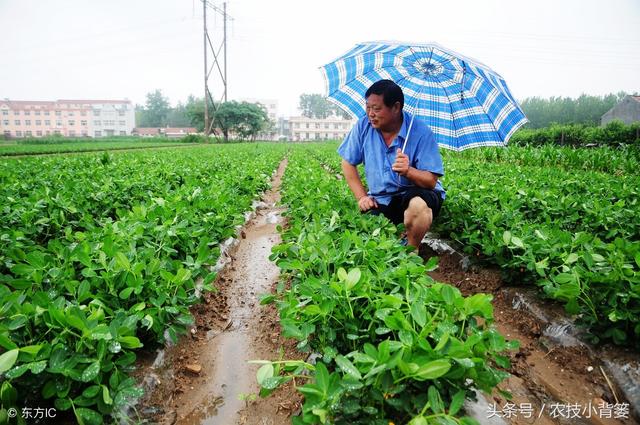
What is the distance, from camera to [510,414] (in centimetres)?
168

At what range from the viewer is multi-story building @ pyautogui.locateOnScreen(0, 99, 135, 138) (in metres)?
87.1

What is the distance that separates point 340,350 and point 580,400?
1.29 metres

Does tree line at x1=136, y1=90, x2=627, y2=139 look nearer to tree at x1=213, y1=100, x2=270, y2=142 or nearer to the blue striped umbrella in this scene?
tree at x1=213, y1=100, x2=270, y2=142

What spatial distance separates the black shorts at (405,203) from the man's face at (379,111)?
0.67 m

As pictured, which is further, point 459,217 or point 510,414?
point 459,217

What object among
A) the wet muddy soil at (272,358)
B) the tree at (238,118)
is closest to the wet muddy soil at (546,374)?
the wet muddy soil at (272,358)

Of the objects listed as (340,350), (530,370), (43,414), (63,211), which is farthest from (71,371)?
(63,211)

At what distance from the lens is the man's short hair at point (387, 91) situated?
9.47 ft

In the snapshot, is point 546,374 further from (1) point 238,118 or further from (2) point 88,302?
(1) point 238,118

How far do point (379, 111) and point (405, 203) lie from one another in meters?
0.86

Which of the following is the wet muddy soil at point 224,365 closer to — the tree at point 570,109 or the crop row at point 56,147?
the crop row at point 56,147

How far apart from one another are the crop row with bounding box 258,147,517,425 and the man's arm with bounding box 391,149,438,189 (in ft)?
3.18

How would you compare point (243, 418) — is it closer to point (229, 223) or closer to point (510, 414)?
point (510, 414)

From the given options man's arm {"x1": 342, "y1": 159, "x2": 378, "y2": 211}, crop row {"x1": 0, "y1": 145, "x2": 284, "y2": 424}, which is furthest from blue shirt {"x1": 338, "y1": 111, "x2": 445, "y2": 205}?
crop row {"x1": 0, "y1": 145, "x2": 284, "y2": 424}
